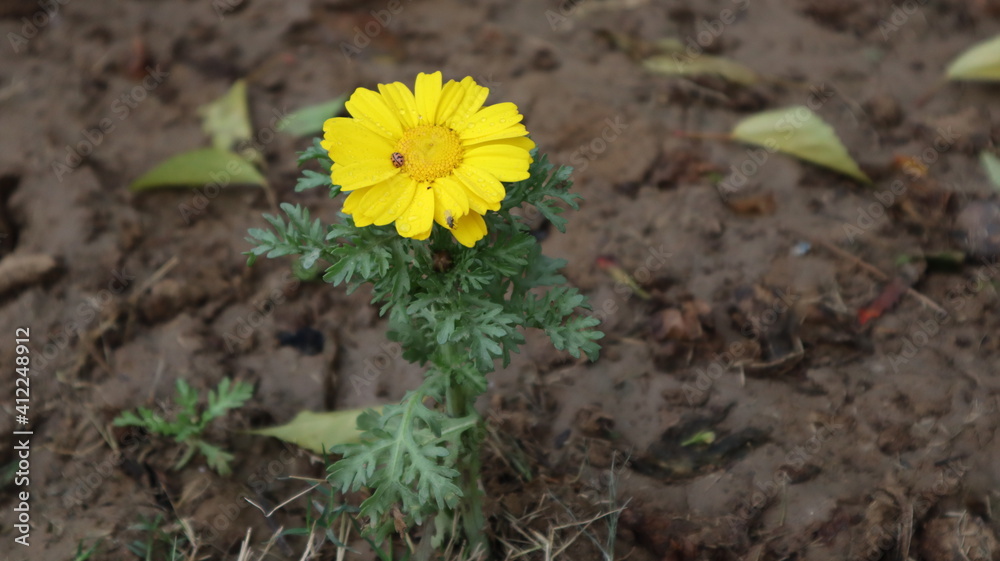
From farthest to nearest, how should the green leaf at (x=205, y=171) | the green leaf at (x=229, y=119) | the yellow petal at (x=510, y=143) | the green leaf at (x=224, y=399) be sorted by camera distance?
1. the green leaf at (x=229, y=119)
2. the green leaf at (x=205, y=171)
3. the green leaf at (x=224, y=399)
4. the yellow petal at (x=510, y=143)

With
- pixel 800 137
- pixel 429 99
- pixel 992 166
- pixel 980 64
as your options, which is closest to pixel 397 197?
pixel 429 99

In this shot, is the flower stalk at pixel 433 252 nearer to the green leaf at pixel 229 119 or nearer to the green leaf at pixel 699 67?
the green leaf at pixel 229 119

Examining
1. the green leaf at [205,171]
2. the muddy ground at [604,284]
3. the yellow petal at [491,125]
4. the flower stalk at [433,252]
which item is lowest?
the muddy ground at [604,284]

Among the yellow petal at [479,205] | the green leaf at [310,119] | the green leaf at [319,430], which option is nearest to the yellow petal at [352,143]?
the yellow petal at [479,205]

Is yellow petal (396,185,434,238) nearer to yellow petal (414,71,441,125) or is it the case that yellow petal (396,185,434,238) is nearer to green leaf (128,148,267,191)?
yellow petal (414,71,441,125)

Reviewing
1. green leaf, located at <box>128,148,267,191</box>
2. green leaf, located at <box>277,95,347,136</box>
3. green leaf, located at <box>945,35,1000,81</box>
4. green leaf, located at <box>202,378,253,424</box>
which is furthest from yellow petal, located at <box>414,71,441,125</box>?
green leaf, located at <box>945,35,1000,81</box>

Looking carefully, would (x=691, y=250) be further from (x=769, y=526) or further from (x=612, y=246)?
(x=769, y=526)

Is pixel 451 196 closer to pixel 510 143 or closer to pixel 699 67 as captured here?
pixel 510 143
